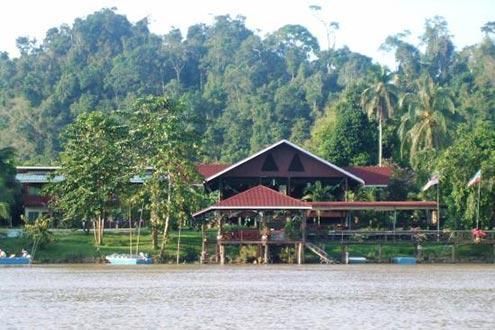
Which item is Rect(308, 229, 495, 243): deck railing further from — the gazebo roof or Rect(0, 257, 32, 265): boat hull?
Rect(0, 257, 32, 265): boat hull

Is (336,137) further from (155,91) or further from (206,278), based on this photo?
(155,91)

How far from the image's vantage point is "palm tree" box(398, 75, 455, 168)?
94250mm

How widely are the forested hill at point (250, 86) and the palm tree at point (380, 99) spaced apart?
5.2 inches

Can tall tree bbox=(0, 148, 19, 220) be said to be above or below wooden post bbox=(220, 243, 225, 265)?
above

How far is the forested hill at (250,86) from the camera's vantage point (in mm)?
99000

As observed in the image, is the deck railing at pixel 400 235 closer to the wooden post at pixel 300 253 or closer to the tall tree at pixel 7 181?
the wooden post at pixel 300 253

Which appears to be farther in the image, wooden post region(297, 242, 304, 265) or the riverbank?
the riverbank

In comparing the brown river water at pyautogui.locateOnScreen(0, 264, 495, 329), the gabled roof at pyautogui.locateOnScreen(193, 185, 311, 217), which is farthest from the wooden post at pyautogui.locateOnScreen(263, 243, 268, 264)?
the brown river water at pyautogui.locateOnScreen(0, 264, 495, 329)

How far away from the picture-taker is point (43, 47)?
172625 millimetres

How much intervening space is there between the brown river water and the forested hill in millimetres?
31536

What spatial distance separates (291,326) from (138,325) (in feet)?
14.6

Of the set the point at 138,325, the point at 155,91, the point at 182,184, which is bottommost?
the point at 138,325

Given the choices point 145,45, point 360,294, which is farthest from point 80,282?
point 145,45

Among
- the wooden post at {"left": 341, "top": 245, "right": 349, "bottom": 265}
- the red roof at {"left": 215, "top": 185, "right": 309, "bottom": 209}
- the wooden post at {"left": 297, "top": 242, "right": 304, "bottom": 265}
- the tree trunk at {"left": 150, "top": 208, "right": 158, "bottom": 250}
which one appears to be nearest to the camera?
the red roof at {"left": 215, "top": 185, "right": 309, "bottom": 209}
